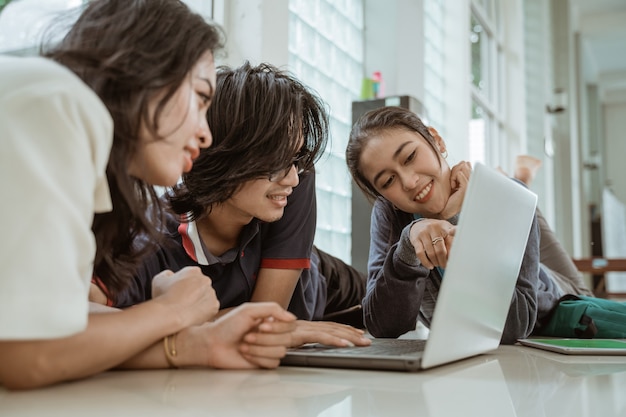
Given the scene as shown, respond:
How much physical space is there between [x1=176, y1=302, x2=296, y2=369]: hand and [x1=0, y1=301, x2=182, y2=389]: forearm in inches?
2.8

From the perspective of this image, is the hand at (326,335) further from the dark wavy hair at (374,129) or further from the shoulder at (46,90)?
the dark wavy hair at (374,129)

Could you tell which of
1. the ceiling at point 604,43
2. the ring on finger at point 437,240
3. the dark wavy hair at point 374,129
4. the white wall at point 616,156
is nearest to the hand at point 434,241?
the ring on finger at point 437,240

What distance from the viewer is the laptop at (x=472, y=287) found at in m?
0.78

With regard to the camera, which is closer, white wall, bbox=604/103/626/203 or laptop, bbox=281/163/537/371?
laptop, bbox=281/163/537/371

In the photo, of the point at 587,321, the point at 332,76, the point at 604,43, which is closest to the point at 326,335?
the point at 587,321

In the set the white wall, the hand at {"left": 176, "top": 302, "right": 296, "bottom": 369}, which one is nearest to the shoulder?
the hand at {"left": 176, "top": 302, "right": 296, "bottom": 369}

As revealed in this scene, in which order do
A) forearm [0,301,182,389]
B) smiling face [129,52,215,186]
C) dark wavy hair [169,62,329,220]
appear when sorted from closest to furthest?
forearm [0,301,182,389] → smiling face [129,52,215,186] → dark wavy hair [169,62,329,220]

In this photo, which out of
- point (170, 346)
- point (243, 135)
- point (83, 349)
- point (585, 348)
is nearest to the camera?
point (83, 349)

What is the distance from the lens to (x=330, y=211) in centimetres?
271

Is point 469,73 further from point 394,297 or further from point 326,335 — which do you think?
point 326,335

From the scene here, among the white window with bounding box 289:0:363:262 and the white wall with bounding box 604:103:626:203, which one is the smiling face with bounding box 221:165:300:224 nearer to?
the white window with bounding box 289:0:363:262

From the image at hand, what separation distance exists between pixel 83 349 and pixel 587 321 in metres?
1.30

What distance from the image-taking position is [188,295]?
2.84 ft

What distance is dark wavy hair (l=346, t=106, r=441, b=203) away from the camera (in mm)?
1521
